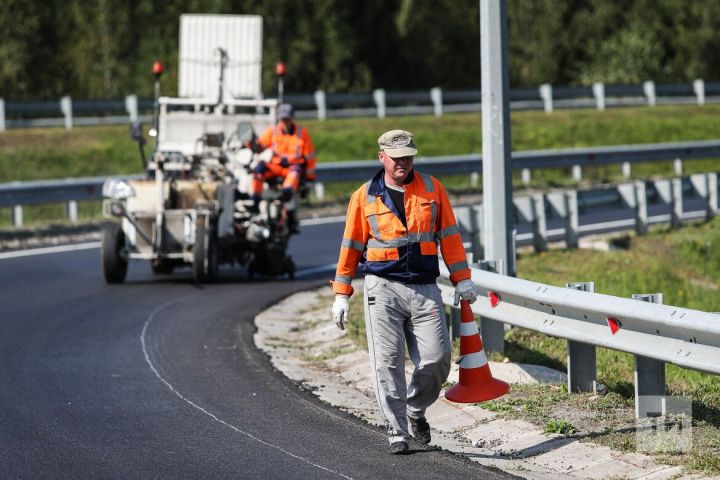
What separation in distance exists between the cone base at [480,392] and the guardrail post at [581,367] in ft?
2.96

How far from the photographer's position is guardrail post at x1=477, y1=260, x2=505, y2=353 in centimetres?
1106

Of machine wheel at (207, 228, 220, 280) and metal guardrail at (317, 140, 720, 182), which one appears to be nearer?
machine wheel at (207, 228, 220, 280)

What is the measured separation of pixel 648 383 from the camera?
29.2ft

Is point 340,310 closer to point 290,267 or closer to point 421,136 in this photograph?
point 290,267

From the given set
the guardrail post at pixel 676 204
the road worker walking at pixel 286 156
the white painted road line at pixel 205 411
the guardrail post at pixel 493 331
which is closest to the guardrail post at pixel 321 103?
the guardrail post at pixel 676 204

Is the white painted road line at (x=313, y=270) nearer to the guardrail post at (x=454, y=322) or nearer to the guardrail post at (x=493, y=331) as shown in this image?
the guardrail post at (x=454, y=322)

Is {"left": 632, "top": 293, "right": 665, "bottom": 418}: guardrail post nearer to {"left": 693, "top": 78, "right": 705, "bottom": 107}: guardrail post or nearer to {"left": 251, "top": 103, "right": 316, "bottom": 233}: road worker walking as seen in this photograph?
{"left": 251, "top": 103, "right": 316, "bottom": 233}: road worker walking

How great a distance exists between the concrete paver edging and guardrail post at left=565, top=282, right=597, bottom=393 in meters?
0.57

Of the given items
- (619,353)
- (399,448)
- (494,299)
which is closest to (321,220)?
(619,353)

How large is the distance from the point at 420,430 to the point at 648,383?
1349 mm

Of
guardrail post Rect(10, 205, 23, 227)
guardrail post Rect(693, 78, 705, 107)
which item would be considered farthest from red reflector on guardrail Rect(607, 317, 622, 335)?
guardrail post Rect(693, 78, 705, 107)

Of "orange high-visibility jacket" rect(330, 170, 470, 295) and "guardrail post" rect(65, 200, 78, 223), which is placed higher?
"orange high-visibility jacket" rect(330, 170, 470, 295)

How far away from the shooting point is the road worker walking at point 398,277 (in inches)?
344

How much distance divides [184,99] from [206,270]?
2894 mm
